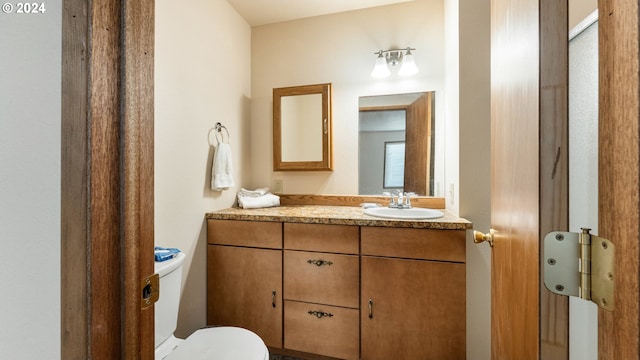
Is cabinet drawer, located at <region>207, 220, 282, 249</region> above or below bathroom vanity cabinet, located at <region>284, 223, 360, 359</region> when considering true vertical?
above

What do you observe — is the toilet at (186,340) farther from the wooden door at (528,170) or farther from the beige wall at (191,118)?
the wooden door at (528,170)

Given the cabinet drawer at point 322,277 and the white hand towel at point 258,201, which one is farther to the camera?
the white hand towel at point 258,201

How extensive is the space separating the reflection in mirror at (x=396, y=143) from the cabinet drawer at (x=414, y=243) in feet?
1.99

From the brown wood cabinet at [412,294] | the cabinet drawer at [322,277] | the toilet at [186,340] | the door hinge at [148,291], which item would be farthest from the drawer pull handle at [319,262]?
the door hinge at [148,291]

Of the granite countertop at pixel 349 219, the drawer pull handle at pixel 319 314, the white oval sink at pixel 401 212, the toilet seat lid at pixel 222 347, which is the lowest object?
the drawer pull handle at pixel 319 314

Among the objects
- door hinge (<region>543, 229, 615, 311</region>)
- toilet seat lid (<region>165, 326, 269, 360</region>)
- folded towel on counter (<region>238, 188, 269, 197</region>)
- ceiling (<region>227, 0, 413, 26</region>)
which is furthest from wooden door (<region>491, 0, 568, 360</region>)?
folded towel on counter (<region>238, 188, 269, 197</region>)

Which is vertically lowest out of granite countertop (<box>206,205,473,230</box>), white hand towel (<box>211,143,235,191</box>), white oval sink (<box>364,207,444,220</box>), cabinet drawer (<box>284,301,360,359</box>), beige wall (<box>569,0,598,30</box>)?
cabinet drawer (<box>284,301,360,359</box>)

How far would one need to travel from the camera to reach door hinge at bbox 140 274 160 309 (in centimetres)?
46

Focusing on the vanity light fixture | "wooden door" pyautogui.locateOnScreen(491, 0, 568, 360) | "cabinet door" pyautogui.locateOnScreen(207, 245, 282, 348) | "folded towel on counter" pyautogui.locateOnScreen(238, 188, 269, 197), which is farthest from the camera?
"folded towel on counter" pyautogui.locateOnScreen(238, 188, 269, 197)

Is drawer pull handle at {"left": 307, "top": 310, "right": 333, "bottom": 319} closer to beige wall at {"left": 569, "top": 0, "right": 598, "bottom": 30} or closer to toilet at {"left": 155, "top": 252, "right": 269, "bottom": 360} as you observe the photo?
toilet at {"left": 155, "top": 252, "right": 269, "bottom": 360}

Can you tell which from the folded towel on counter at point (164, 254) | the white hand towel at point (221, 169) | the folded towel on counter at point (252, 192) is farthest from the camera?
the folded towel on counter at point (252, 192)

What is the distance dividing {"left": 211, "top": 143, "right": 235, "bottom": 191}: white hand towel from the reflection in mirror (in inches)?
39.5

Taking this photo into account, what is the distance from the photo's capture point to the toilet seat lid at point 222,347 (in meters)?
1.11

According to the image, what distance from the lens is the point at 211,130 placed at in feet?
6.34
